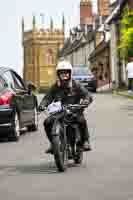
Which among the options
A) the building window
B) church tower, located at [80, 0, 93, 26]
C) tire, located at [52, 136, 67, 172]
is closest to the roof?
church tower, located at [80, 0, 93, 26]

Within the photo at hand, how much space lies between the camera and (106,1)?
10588cm

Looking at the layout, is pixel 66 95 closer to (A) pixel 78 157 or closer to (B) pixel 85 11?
(A) pixel 78 157

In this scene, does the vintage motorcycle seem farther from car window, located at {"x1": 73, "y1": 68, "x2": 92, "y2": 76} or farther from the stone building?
the stone building

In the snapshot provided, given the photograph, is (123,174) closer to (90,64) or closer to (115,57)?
(115,57)

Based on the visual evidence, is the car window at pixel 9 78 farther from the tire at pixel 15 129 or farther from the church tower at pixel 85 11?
the church tower at pixel 85 11

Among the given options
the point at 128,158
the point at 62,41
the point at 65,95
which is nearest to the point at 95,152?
the point at 128,158

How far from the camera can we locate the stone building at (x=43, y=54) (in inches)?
6727

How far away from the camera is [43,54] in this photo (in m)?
172

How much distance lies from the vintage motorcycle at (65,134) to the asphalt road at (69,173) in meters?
0.19

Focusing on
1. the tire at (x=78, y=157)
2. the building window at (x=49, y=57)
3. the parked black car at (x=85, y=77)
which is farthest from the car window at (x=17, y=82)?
the building window at (x=49, y=57)

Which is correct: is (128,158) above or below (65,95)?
below

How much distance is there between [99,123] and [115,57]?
5723cm

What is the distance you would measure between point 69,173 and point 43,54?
532ft

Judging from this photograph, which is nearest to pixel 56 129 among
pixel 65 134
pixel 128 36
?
pixel 65 134
